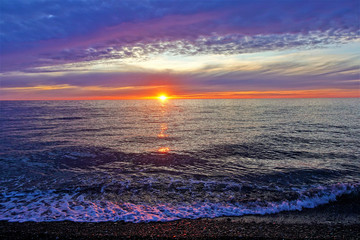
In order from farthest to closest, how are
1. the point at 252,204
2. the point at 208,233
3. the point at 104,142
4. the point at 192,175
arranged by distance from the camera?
the point at 104,142, the point at 192,175, the point at 252,204, the point at 208,233

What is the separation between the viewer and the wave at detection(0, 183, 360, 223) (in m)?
8.27

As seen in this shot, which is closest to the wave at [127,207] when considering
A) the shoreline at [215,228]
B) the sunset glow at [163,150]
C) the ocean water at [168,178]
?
the ocean water at [168,178]

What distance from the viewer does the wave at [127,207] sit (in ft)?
27.1

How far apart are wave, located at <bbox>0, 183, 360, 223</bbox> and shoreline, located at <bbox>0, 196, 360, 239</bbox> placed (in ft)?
1.26

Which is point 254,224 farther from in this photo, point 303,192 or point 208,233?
point 303,192

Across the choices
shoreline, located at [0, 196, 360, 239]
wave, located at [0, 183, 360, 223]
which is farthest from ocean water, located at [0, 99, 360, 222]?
shoreline, located at [0, 196, 360, 239]

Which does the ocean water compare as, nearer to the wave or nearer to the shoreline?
the wave

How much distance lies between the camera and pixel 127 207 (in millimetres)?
9047

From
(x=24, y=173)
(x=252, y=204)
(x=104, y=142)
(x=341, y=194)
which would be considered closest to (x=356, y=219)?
(x=341, y=194)

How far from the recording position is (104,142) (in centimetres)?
2258

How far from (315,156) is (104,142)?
2012 centimetres

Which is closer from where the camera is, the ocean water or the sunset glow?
the ocean water

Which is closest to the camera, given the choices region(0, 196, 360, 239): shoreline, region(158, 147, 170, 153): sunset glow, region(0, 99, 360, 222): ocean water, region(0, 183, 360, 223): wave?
region(0, 196, 360, 239): shoreline

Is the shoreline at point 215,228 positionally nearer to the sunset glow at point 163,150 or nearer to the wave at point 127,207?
the wave at point 127,207
